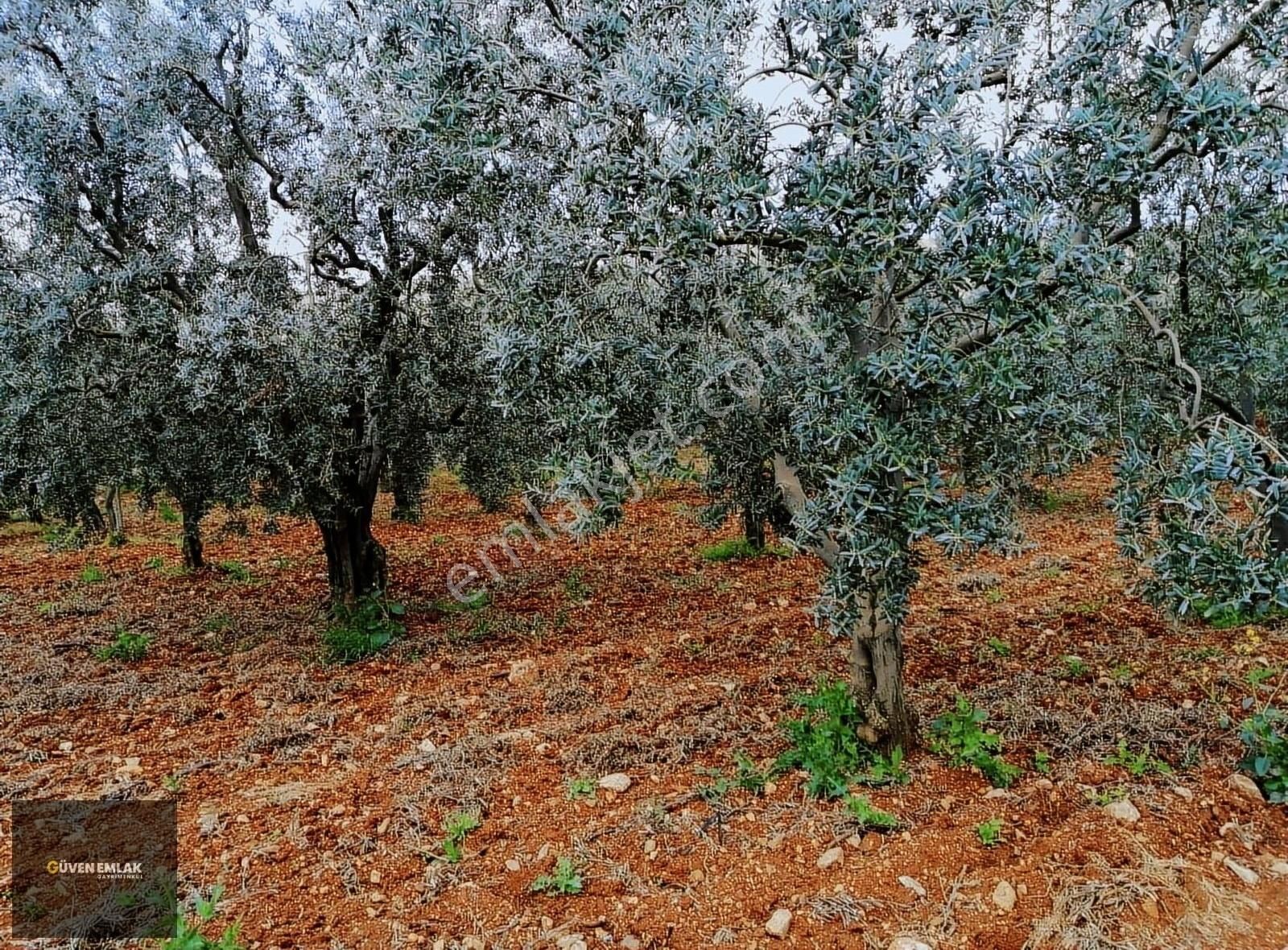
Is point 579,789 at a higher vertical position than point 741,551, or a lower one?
lower

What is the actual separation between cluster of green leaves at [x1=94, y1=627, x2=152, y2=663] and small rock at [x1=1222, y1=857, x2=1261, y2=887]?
9.63 m

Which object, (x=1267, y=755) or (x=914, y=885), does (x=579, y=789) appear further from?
(x=1267, y=755)

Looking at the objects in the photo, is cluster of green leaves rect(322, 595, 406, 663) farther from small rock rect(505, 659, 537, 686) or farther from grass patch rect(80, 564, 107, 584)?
grass patch rect(80, 564, 107, 584)

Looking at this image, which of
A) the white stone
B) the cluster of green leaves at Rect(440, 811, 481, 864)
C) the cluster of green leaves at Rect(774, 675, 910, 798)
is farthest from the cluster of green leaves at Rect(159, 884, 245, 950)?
the white stone

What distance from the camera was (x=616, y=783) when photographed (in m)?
5.40

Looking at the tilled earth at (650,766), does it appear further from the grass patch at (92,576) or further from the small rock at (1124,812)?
the grass patch at (92,576)

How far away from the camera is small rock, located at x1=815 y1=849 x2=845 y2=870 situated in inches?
172

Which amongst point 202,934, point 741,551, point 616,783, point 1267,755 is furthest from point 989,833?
point 741,551

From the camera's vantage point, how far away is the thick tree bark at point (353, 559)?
9.05 metres

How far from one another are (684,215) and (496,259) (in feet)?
10.9

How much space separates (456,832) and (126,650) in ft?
19.6

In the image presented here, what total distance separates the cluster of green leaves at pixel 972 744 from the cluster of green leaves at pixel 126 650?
8161mm

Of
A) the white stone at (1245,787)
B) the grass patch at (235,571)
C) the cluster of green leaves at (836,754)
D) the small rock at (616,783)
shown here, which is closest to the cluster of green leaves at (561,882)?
the small rock at (616,783)

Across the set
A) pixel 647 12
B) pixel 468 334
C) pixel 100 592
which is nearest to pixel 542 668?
pixel 468 334
